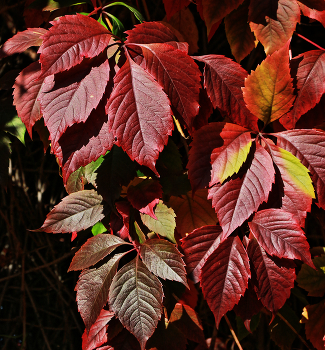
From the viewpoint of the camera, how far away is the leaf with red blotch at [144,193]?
0.73 m

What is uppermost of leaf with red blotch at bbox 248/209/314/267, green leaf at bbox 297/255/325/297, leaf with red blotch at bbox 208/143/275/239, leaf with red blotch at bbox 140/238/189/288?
leaf with red blotch at bbox 208/143/275/239

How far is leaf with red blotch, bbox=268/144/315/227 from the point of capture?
64 centimetres

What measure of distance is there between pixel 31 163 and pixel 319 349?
1.15 meters

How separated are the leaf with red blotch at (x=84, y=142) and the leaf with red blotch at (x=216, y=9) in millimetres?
332

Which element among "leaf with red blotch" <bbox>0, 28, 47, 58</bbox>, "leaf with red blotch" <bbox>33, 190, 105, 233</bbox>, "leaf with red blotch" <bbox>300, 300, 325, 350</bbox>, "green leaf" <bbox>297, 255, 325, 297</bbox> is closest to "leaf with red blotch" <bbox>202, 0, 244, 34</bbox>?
"leaf with red blotch" <bbox>0, 28, 47, 58</bbox>

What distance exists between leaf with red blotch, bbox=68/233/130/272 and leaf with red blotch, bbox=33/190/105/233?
0.14ft

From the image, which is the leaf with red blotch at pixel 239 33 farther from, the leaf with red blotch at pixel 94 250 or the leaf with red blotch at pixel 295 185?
the leaf with red blotch at pixel 94 250

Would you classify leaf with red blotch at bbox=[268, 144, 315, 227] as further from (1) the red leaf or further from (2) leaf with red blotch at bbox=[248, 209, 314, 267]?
(1) the red leaf

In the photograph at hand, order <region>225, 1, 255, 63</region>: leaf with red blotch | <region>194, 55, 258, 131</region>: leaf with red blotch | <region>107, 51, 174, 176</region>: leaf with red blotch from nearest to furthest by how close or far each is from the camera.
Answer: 1. <region>107, 51, 174, 176</region>: leaf with red blotch
2. <region>194, 55, 258, 131</region>: leaf with red blotch
3. <region>225, 1, 255, 63</region>: leaf with red blotch

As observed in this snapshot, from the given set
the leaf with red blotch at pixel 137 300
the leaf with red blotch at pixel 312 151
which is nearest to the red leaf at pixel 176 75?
the leaf with red blotch at pixel 312 151

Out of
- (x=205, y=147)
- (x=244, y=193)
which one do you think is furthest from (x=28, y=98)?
(x=244, y=193)

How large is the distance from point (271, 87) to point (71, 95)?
1.30 feet

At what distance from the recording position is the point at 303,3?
764mm

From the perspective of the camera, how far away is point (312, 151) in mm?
666
